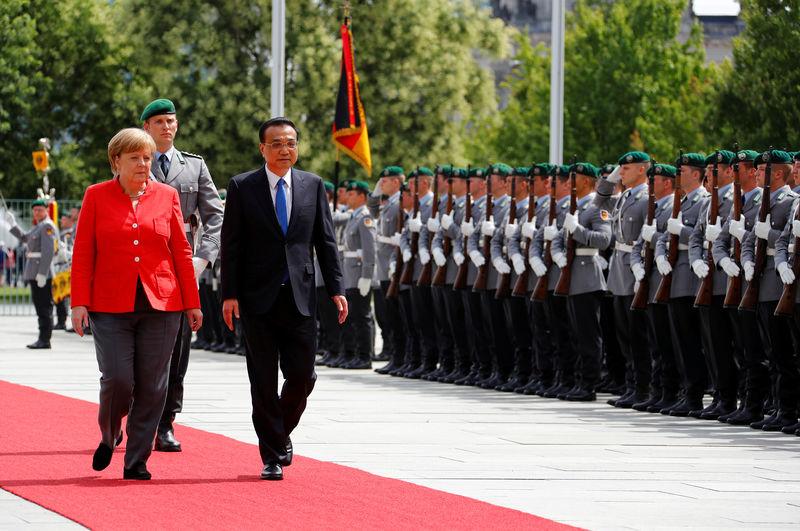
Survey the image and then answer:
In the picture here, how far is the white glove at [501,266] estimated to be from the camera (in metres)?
13.9

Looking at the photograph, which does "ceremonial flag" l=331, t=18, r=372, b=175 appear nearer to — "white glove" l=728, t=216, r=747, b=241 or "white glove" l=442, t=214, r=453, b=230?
"white glove" l=442, t=214, r=453, b=230

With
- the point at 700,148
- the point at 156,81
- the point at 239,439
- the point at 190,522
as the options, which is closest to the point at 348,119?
the point at 239,439

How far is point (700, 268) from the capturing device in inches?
445

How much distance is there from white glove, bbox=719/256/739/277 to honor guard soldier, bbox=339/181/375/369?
611 centimetres

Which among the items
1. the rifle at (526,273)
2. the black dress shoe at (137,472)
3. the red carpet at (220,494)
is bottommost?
Answer: the red carpet at (220,494)

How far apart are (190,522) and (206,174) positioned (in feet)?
10.7

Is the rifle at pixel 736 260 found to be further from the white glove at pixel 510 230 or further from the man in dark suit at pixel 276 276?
the man in dark suit at pixel 276 276

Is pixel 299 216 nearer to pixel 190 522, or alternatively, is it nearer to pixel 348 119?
pixel 190 522

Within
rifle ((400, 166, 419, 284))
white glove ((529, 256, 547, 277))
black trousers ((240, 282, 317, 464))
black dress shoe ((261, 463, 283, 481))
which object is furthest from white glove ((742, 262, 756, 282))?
rifle ((400, 166, 419, 284))

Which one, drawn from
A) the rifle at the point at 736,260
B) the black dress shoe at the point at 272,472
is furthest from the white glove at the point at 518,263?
the black dress shoe at the point at 272,472

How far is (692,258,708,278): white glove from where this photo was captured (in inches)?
444

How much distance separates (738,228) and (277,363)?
430 cm

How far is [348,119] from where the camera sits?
19234mm

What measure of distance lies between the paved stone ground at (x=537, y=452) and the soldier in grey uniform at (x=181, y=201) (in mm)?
806
